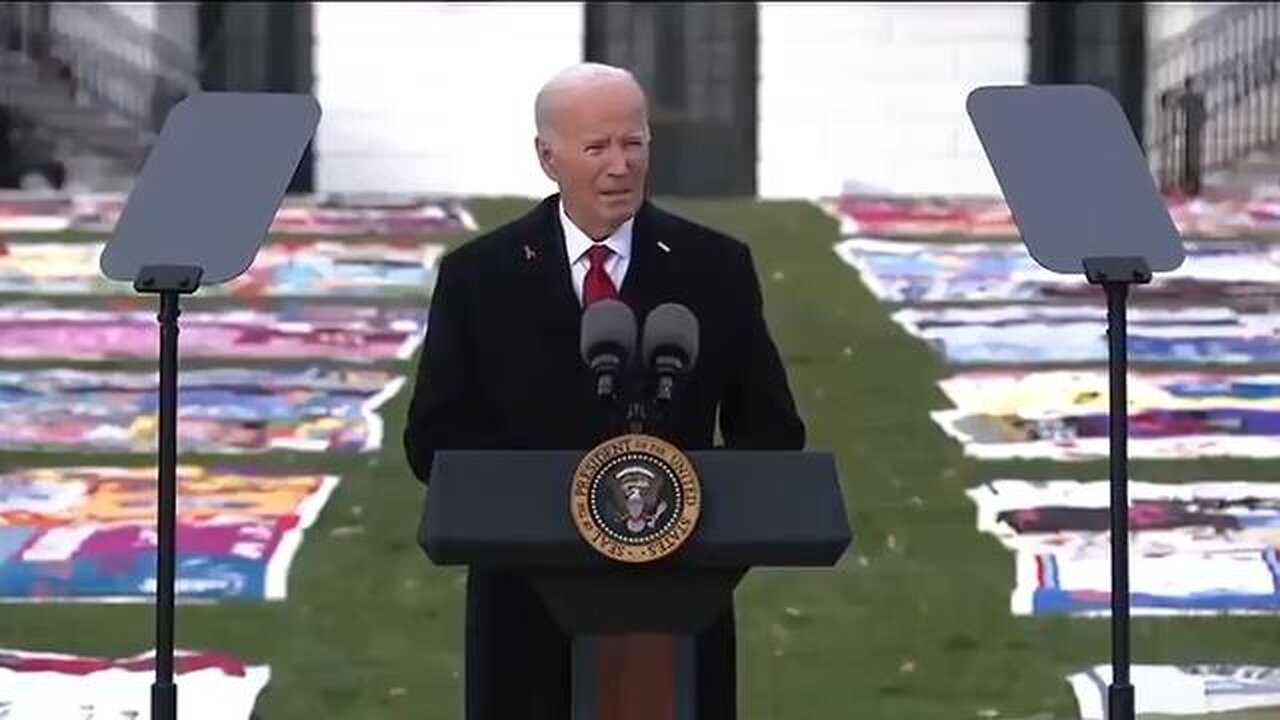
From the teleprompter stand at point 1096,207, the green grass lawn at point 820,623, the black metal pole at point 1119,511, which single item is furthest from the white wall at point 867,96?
the black metal pole at point 1119,511

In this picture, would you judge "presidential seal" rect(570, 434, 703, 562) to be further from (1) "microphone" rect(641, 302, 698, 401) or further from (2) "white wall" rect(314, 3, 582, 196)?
(2) "white wall" rect(314, 3, 582, 196)

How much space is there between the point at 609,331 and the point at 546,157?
48cm

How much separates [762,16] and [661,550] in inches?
757

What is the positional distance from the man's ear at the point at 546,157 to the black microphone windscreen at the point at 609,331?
0.37 metres

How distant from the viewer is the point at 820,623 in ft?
26.4

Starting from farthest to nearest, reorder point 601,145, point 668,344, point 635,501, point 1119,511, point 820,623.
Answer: point 820,623, point 1119,511, point 601,145, point 668,344, point 635,501

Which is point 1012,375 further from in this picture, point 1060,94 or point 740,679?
point 1060,94

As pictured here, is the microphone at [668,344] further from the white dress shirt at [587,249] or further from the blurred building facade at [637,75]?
the blurred building facade at [637,75]

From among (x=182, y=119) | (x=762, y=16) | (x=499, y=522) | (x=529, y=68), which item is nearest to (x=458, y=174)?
Result: (x=529, y=68)

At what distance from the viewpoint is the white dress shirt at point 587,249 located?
4.41m

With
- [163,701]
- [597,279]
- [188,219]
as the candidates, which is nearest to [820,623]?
[163,701]

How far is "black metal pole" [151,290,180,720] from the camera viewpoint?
496 cm

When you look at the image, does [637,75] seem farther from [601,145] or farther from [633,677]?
[633,677]

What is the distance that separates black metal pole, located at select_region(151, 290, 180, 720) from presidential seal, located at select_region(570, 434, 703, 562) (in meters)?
1.39
